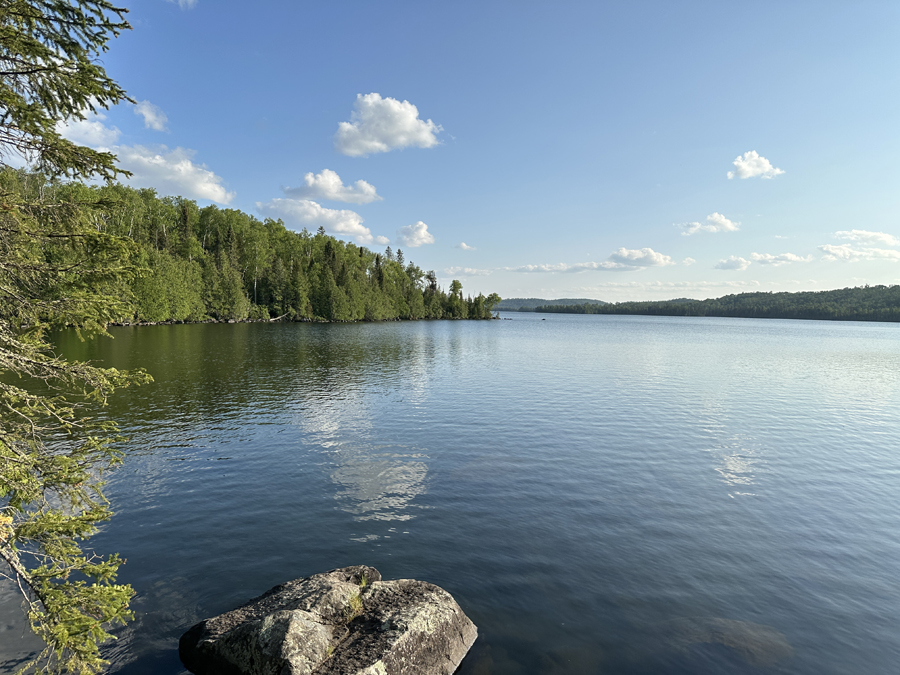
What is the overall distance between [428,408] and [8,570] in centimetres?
1971

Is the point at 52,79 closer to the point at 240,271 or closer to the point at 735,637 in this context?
the point at 735,637

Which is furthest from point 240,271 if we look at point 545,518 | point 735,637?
point 735,637

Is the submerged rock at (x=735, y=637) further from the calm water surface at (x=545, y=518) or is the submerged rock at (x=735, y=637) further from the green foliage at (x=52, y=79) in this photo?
the green foliage at (x=52, y=79)

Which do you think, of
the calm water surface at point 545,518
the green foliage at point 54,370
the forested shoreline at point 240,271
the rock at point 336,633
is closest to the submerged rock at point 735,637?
the calm water surface at point 545,518

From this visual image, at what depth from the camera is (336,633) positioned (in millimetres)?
7746

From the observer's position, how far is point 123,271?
7.05 metres

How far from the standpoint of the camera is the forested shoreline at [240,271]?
89.9m

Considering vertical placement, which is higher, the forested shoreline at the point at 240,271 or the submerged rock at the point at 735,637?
the forested shoreline at the point at 240,271

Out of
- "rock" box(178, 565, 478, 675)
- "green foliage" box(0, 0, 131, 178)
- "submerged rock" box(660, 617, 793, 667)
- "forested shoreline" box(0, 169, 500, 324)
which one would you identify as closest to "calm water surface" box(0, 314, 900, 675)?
"submerged rock" box(660, 617, 793, 667)

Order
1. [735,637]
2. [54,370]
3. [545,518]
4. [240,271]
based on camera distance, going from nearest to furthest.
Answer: [54,370] → [735,637] → [545,518] → [240,271]

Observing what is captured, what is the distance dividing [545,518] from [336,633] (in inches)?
320

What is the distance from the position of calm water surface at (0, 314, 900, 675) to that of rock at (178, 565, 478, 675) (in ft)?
2.50

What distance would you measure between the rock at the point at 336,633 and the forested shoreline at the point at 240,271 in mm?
74071

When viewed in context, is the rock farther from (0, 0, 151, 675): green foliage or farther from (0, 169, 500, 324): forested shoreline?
(0, 169, 500, 324): forested shoreline
